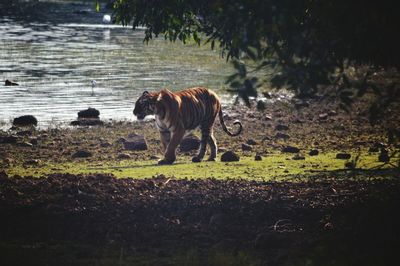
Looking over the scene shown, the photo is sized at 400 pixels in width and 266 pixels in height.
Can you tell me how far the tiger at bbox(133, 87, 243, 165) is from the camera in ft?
58.4

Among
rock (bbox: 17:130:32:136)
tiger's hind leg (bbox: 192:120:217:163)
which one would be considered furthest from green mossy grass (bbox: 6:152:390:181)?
Answer: rock (bbox: 17:130:32:136)

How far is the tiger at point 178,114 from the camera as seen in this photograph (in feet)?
58.4

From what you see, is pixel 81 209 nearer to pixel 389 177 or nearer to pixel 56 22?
pixel 389 177

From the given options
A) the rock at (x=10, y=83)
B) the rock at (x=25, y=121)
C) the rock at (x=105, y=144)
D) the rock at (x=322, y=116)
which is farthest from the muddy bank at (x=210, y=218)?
the rock at (x=10, y=83)

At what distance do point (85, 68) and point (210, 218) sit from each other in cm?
2243

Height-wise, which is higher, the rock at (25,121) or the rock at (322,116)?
the rock at (322,116)

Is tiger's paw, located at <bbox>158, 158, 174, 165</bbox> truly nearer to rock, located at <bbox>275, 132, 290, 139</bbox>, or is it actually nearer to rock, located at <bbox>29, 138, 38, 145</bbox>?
rock, located at <bbox>29, 138, 38, 145</bbox>

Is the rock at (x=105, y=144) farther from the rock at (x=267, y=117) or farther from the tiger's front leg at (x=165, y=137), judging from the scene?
the rock at (x=267, y=117)

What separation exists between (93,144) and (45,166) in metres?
2.86

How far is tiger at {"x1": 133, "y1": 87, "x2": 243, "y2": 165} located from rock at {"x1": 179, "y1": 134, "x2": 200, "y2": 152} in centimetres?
56

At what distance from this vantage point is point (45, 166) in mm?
17094

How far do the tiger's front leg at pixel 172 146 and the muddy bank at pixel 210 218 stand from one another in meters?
4.08

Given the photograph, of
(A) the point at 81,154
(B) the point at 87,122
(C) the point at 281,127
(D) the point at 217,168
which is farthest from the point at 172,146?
(B) the point at 87,122

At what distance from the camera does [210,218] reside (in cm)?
1168
